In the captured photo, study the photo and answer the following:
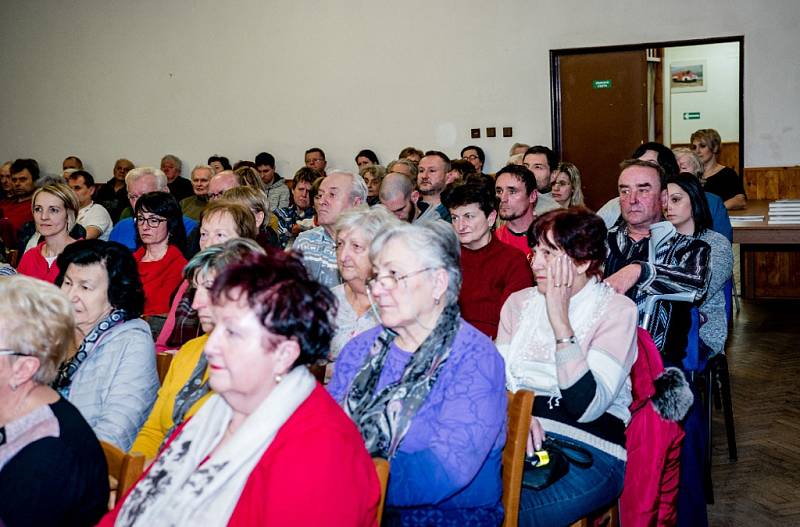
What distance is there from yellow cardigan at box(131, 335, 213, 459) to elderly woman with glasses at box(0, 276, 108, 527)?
517mm

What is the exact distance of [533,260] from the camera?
2719 millimetres

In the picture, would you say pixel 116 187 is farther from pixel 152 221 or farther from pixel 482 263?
pixel 482 263

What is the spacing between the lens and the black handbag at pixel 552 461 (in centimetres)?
237

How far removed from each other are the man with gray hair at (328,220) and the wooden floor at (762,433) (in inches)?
77.4

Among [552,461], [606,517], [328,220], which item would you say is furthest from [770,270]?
[552,461]

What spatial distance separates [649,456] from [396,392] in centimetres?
94

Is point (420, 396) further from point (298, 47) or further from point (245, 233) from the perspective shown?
point (298, 47)

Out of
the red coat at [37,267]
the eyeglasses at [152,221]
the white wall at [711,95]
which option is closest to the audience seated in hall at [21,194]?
the red coat at [37,267]

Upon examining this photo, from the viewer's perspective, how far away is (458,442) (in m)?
2.02

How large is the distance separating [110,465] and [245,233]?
76.0 inches

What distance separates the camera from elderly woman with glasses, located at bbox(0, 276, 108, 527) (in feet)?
5.69

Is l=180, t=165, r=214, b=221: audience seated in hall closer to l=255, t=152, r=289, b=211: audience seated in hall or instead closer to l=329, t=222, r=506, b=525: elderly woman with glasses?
l=255, t=152, r=289, b=211: audience seated in hall

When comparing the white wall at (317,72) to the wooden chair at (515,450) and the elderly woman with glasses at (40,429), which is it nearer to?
the wooden chair at (515,450)

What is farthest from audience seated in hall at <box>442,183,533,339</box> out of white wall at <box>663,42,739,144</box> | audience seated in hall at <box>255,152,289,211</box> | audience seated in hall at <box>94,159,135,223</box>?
white wall at <box>663,42,739,144</box>
